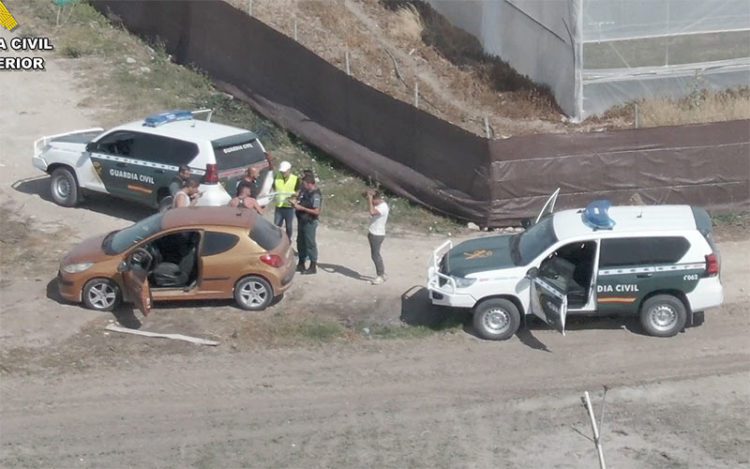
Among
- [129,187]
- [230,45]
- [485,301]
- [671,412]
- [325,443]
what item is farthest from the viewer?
[230,45]

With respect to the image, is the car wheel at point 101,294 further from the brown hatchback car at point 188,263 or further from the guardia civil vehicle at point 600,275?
the guardia civil vehicle at point 600,275

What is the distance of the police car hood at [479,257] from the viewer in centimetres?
1612

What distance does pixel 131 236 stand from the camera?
665 inches

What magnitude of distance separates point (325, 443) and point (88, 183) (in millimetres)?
8863

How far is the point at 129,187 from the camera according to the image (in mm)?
20047

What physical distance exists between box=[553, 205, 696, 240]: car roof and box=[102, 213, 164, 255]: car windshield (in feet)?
17.6

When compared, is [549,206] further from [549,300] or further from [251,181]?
[251,181]

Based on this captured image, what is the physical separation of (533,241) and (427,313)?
1.84 metres

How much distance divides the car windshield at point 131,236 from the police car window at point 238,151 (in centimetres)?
273

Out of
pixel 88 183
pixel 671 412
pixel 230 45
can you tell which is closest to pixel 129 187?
pixel 88 183

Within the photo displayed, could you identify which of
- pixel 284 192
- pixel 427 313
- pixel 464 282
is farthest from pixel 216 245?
pixel 464 282

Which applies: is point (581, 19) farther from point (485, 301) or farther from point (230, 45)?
point (485, 301)

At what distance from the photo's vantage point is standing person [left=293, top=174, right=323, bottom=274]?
17938 mm

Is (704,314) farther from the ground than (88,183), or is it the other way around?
(88,183)
